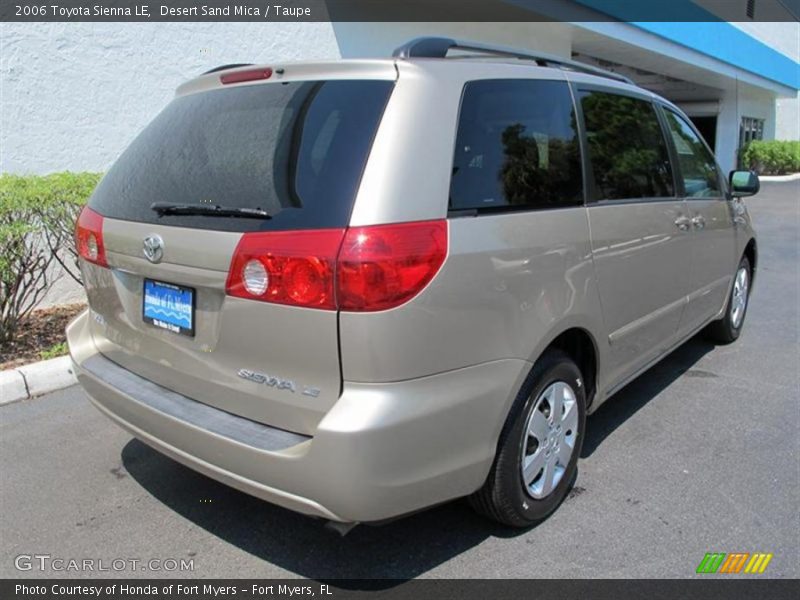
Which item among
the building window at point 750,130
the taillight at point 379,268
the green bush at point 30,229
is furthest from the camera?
the building window at point 750,130

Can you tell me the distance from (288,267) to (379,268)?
0.30m

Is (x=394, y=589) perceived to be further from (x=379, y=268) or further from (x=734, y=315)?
(x=734, y=315)

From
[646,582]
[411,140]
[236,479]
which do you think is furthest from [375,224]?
[646,582]

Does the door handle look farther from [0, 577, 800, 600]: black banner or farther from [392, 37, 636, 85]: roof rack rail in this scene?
[0, 577, 800, 600]: black banner

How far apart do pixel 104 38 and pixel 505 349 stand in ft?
18.7

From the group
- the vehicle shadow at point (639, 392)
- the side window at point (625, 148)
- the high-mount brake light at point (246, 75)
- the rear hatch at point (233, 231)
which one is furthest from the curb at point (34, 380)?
the side window at point (625, 148)

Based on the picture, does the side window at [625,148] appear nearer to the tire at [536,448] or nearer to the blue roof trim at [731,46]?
the tire at [536,448]

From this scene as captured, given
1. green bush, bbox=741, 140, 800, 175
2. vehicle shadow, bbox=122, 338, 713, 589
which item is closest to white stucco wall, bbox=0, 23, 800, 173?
vehicle shadow, bbox=122, 338, 713, 589

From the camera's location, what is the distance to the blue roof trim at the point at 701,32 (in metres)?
12.3

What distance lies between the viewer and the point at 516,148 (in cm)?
272

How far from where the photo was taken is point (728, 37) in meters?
19.3

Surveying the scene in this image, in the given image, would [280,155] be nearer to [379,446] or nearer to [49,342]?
[379,446]

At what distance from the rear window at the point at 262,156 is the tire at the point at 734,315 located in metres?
4.01

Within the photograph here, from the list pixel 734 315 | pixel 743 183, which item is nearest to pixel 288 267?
pixel 743 183
